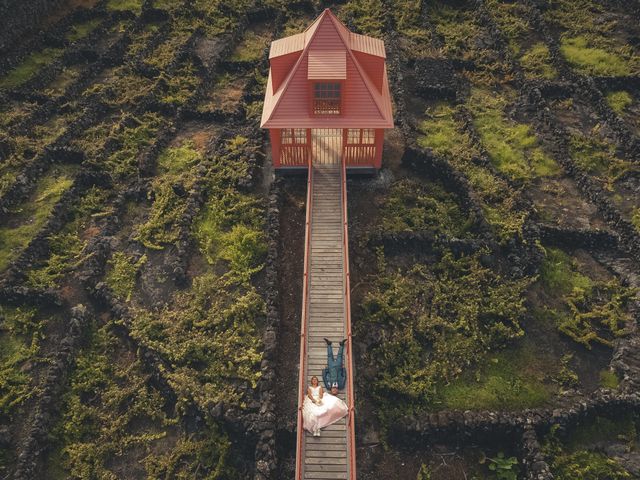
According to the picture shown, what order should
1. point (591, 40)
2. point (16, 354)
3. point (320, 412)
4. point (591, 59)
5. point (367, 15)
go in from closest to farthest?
point (320, 412) → point (16, 354) → point (591, 59) → point (591, 40) → point (367, 15)

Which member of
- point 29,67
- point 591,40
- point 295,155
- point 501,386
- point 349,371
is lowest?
point 501,386

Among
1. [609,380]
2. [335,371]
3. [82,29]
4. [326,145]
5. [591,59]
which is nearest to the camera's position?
[335,371]

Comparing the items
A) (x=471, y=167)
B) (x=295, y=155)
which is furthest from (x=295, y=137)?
(x=471, y=167)

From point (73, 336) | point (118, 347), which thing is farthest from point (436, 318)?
point (73, 336)

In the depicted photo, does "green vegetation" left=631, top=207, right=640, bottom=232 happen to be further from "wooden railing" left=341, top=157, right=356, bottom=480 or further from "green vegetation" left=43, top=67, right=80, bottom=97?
"green vegetation" left=43, top=67, right=80, bottom=97

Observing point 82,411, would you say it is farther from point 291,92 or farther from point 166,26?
point 166,26

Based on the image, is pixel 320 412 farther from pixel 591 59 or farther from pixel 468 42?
pixel 591 59

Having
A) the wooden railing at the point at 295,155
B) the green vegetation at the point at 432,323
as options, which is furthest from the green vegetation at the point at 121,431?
the wooden railing at the point at 295,155

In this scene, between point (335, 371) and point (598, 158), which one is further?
point (598, 158)
